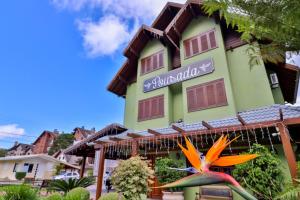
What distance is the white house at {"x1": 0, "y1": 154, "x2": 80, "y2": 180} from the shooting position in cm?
2792

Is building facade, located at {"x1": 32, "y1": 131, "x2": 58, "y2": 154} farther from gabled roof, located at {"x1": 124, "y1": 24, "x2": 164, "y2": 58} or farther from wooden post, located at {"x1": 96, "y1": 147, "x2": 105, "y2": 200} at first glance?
wooden post, located at {"x1": 96, "y1": 147, "x2": 105, "y2": 200}

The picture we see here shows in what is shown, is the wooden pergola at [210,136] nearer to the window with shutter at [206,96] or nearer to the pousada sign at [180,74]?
the window with shutter at [206,96]

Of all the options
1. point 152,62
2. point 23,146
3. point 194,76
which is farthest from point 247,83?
point 23,146

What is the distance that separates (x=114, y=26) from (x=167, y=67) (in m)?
6.61

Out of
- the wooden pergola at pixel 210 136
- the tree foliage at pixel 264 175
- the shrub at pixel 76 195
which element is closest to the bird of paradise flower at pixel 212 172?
the wooden pergola at pixel 210 136

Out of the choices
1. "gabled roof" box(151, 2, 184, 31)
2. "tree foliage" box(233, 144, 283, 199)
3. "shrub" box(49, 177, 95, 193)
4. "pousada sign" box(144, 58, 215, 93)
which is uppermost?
"gabled roof" box(151, 2, 184, 31)

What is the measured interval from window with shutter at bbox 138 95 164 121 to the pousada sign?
70 centimetres

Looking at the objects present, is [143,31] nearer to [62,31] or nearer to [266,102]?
[266,102]

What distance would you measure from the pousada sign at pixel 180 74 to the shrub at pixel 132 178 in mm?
5677

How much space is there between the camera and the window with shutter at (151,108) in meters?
10.9

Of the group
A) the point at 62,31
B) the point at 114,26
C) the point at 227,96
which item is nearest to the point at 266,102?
the point at 227,96

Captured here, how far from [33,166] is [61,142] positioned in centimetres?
1475

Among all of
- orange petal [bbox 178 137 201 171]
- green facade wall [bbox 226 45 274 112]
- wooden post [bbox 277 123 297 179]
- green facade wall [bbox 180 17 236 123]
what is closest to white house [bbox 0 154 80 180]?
green facade wall [bbox 180 17 236 123]

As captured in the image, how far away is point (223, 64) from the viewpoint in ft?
30.5
